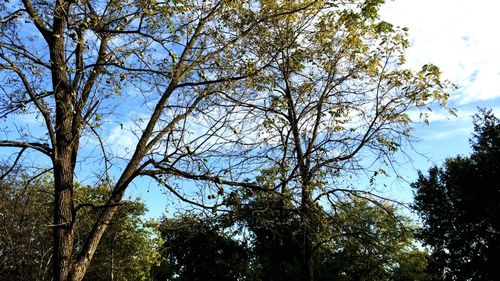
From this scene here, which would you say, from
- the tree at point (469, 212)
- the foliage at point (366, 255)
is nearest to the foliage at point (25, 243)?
the foliage at point (366, 255)

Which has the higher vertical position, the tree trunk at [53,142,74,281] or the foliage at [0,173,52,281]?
the foliage at [0,173,52,281]

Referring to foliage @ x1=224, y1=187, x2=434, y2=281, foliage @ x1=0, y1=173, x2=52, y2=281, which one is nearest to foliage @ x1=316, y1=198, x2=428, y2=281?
foliage @ x1=224, y1=187, x2=434, y2=281

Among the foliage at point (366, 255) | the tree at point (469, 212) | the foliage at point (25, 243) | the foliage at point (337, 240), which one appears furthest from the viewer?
the tree at point (469, 212)

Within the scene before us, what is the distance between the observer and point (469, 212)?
74.2 ft

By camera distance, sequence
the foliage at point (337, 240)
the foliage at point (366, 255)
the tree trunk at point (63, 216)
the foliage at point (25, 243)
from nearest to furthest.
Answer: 1. the tree trunk at point (63, 216)
2. the foliage at point (337, 240)
3. the foliage at point (366, 255)
4. the foliage at point (25, 243)

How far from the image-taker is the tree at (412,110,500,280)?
2131 cm

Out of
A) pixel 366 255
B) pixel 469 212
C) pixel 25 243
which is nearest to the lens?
pixel 366 255

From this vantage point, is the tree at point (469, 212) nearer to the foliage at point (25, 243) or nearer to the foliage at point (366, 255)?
the foliage at point (366, 255)

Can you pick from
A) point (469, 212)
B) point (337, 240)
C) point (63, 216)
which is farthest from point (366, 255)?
point (469, 212)

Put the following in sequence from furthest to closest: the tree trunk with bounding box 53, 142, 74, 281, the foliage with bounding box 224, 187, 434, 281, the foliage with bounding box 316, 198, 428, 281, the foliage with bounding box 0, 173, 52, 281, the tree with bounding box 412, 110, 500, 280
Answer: the tree with bounding box 412, 110, 500, 280
the foliage with bounding box 0, 173, 52, 281
the foliage with bounding box 316, 198, 428, 281
the foliage with bounding box 224, 187, 434, 281
the tree trunk with bounding box 53, 142, 74, 281

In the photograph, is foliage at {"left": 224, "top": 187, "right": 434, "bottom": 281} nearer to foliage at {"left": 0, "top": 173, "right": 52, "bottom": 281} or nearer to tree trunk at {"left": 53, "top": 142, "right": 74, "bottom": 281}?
tree trunk at {"left": 53, "top": 142, "right": 74, "bottom": 281}

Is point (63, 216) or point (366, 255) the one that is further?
point (366, 255)

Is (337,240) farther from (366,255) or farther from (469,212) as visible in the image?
(469,212)

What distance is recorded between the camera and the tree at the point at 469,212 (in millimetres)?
21314
